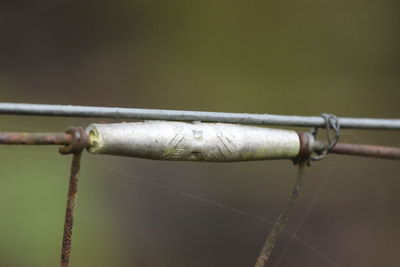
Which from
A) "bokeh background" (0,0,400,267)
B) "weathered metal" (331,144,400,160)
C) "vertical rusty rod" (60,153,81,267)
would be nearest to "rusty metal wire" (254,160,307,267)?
"weathered metal" (331,144,400,160)

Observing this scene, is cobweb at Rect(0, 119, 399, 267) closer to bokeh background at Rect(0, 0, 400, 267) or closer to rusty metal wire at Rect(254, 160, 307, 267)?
bokeh background at Rect(0, 0, 400, 267)

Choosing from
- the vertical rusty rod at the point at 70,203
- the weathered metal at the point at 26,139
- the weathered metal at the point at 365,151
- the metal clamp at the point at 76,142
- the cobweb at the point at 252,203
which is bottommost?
the vertical rusty rod at the point at 70,203

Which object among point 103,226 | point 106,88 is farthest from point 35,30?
point 103,226

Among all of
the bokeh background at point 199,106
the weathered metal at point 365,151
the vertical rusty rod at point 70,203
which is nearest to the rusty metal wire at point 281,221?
the weathered metal at point 365,151

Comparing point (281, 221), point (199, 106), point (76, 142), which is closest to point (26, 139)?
point (76, 142)

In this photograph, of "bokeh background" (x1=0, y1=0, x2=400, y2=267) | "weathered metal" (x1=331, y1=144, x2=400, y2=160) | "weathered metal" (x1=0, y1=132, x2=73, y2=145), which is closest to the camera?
"weathered metal" (x1=0, y1=132, x2=73, y2=145)

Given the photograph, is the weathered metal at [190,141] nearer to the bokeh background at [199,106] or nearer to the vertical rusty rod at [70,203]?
the vertical rusty rod at [70,203]

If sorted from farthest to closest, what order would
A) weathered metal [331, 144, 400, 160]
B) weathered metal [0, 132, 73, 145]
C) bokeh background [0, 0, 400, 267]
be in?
bokeh background [0, 0, 400, 267] → weathered metal [331, 144, 400, 160] → weathered metal [0, 132, 73, 145]

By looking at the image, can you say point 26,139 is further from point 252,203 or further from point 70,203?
point 252,203
